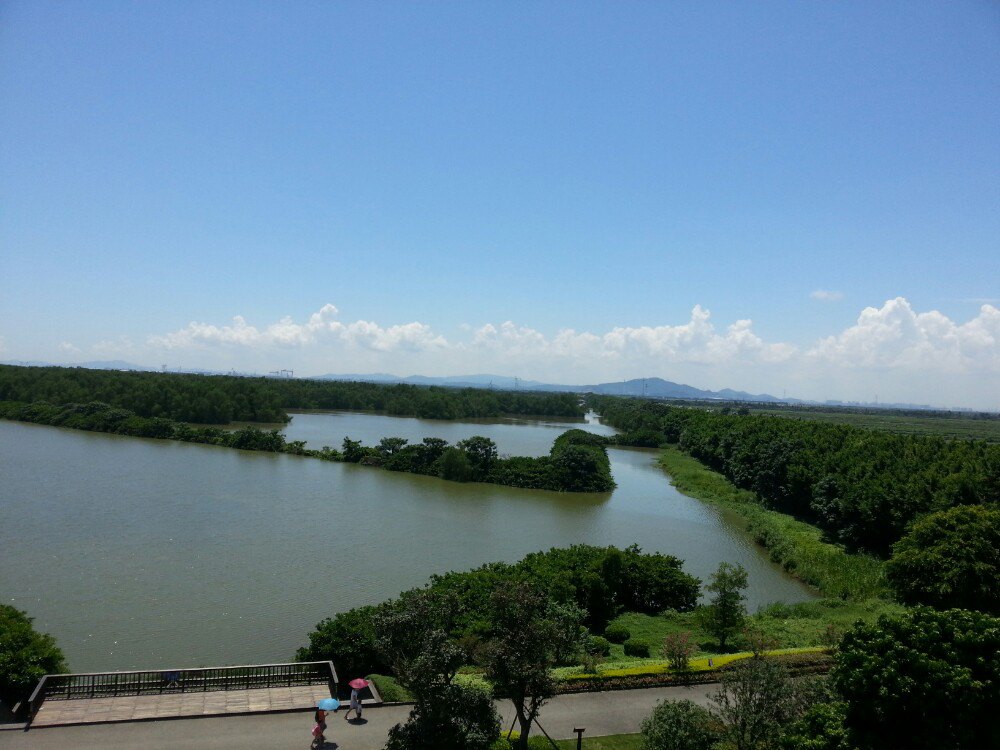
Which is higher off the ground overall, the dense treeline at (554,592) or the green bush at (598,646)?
the dense treeline at (554,592)

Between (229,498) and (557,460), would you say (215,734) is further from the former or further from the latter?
(557,460)

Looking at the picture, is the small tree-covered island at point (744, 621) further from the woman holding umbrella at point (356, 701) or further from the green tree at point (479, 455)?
the woman holding umbrella at point (356, 701)

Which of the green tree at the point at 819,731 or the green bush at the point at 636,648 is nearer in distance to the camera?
the green tree at the point at 819,731

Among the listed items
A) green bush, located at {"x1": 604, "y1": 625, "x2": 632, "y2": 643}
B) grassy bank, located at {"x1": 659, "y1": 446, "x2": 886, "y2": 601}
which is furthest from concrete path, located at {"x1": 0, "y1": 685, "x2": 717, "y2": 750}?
grassy bank, located at {"x1": 659, "y1": 446, "x2": 886, "y2": 601}

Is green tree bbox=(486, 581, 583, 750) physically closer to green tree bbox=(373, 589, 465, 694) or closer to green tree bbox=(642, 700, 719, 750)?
green tree bbox=(373, 589, 465, 694)

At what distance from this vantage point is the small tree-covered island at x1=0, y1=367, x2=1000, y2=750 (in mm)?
7641

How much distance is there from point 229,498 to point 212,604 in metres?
15.1

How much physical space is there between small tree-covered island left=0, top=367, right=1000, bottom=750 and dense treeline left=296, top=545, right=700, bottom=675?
6 centimetres

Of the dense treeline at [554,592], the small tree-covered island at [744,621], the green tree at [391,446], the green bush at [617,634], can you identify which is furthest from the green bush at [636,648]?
the green tree at [391,446]

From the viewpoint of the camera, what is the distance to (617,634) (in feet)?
55.9

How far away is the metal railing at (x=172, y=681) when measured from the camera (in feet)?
36.1

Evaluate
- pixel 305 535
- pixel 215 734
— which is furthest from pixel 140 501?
pixel 215 734

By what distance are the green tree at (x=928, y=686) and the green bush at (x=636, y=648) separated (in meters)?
8.02

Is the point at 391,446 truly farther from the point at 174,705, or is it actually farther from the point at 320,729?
the point at 320,729
